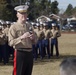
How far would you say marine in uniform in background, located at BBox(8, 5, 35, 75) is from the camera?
629 centimetres

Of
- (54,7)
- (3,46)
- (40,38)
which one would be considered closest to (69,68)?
(3,46)

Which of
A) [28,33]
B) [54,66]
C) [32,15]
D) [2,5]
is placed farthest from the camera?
[32,15]

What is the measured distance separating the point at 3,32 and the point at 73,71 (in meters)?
13.3

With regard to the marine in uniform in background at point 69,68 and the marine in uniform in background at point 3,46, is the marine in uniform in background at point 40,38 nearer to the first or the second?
the marine in uniform in background at point 3,46

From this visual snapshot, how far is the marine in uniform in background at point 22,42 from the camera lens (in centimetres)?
629

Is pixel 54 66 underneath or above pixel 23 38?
underneath

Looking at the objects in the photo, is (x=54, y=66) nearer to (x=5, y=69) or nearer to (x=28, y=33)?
(x=5, y=69)

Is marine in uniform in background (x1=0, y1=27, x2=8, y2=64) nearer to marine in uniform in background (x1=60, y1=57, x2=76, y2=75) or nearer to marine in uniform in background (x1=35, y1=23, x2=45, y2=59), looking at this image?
marine in uniform in background (x1=35, y1=23, x2=45, y2=59)

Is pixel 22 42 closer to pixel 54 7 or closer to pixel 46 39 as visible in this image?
pixel 46 39

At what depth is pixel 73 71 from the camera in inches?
102

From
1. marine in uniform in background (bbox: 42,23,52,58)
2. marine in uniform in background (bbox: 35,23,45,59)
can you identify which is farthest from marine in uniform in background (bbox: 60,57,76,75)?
marine in uniform in background (bbox: 42,23,52,58)

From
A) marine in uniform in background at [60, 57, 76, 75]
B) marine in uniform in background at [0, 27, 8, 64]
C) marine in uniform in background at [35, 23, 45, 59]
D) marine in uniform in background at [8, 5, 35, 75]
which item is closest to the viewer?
marine in uniform in background at [60, 57, 76, 75]

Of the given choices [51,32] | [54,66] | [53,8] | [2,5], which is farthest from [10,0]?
[54,66]

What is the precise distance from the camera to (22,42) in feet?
20.8
